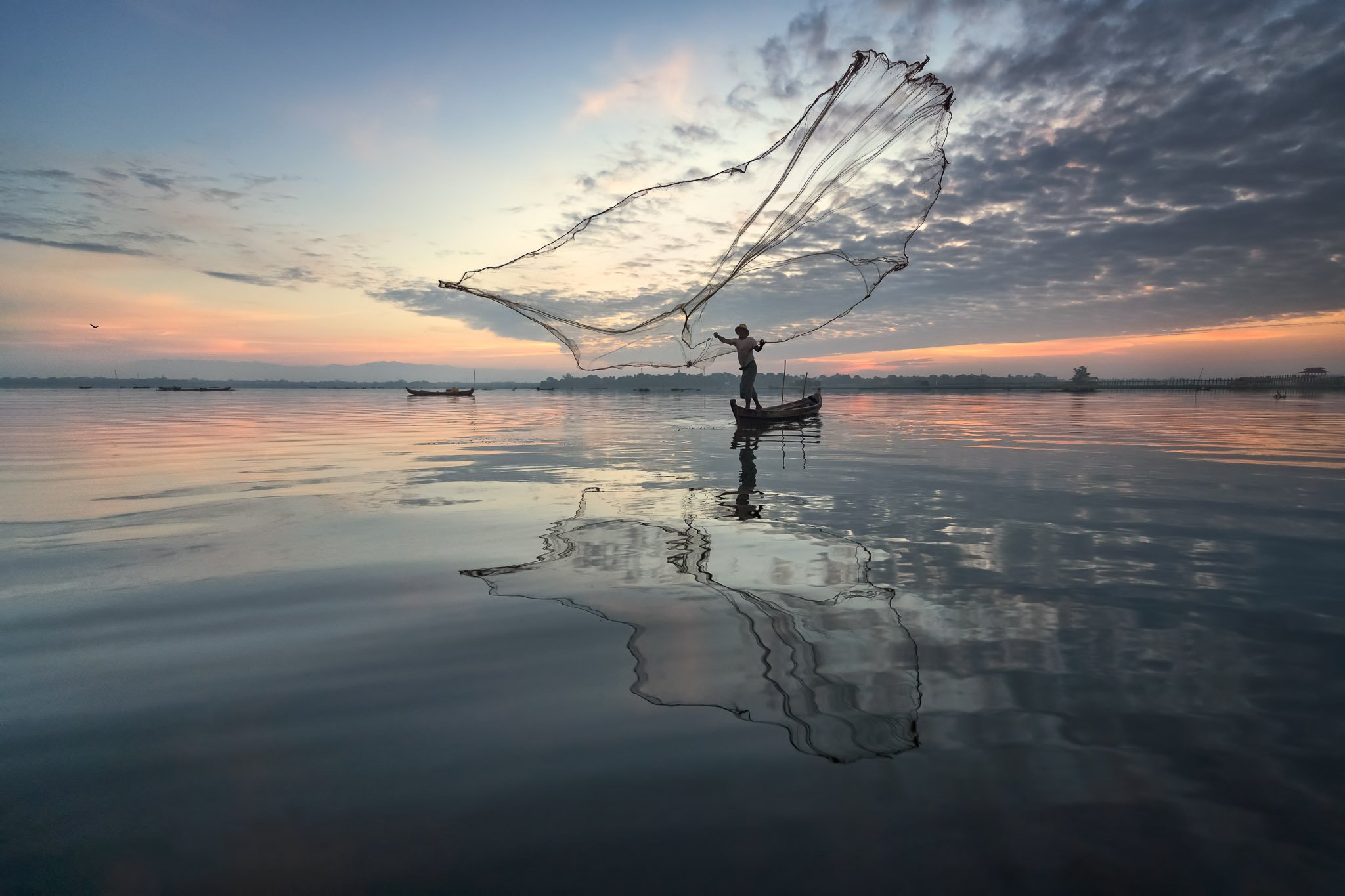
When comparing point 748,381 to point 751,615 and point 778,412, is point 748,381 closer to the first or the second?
point 778,412

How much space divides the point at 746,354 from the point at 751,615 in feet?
68.1

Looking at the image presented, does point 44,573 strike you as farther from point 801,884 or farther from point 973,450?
point 973,450

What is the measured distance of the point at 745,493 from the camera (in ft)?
44.1

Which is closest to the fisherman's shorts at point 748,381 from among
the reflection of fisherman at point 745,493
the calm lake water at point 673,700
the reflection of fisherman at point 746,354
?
the reflection of fisherman at point 746,354

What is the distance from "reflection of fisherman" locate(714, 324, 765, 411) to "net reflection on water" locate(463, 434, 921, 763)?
37.7 ft

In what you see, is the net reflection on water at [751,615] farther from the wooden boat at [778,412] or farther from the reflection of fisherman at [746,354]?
the wooden boat at [778,412]

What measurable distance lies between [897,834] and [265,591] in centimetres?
698

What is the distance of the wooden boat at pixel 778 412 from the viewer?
28.9 meters

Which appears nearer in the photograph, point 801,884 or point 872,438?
point 801,884

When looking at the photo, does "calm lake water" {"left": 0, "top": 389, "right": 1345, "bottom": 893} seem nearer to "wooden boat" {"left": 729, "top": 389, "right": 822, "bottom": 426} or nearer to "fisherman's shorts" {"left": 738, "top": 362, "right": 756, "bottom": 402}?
"fisherman's shorts" {"left": 738, "top": 362, "right": 756, "bottom": 402}

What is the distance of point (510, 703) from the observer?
14.9 feet

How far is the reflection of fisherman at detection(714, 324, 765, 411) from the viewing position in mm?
23016

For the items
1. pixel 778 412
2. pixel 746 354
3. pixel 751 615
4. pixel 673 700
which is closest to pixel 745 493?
pixel 751 615

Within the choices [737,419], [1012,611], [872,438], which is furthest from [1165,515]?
[737,419]
